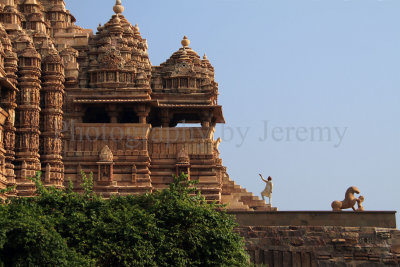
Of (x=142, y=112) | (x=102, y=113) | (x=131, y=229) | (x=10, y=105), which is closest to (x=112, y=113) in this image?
(x=142, y=112)

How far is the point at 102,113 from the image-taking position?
4334 centimetres

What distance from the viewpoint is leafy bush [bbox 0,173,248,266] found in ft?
86.0

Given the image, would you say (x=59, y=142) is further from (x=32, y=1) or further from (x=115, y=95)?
(x=32, y=1)

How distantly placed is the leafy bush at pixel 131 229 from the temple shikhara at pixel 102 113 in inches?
366


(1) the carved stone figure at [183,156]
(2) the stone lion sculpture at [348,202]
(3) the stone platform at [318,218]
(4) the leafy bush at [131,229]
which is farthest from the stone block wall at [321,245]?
(1) the carved stone figure at [183,156]

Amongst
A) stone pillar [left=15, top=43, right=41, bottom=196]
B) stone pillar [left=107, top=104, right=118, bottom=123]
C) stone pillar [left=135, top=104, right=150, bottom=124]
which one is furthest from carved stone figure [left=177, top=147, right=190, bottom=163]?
stone pillar [left=15, top=43, right=41, bottom=196]

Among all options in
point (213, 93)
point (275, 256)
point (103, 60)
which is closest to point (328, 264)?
point (275, 256)

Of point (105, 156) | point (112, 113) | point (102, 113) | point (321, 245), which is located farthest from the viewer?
point (102, 113)

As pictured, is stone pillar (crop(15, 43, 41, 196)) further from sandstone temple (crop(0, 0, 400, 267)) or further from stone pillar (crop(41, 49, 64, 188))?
stone pillar (crop(41, 49, 64, 188))

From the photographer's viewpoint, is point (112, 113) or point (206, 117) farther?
point (206, 117)

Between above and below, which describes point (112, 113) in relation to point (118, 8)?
below

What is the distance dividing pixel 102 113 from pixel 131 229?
1643 cm

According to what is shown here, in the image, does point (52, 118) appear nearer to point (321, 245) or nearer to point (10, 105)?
point (10, 105)

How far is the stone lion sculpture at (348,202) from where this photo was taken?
36.7 meters
